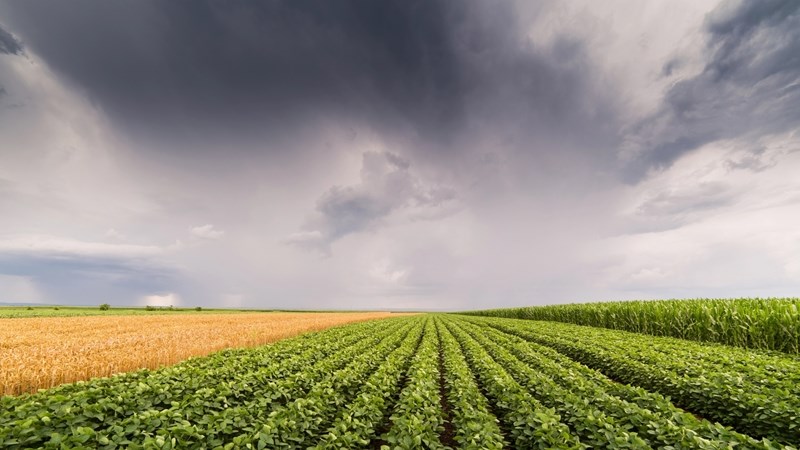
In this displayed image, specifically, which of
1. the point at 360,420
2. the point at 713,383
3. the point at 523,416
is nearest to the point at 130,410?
the point at 360,420

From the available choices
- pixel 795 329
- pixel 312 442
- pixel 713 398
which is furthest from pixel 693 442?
pixel 795 329

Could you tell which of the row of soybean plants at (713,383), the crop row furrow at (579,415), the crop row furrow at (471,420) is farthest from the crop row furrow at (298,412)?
the row of soybean plants at (713,383)

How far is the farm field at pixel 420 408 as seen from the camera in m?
5.17

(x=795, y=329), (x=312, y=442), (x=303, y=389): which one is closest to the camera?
(x=312, y=442)

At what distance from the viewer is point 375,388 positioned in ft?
27.2

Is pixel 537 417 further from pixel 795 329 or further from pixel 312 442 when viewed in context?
pixel 795 329

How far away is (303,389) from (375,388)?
2.13 m

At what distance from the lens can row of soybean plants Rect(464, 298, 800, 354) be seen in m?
15.1

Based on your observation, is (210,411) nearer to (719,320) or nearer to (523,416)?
(523,416)

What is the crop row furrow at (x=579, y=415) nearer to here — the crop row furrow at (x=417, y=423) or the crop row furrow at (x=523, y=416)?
the crop row furrow at (x=523, y=416)

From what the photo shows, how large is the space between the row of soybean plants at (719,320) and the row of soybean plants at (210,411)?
1618 centimetres

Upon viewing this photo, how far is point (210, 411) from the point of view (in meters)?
6.40

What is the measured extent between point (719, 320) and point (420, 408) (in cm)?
1992

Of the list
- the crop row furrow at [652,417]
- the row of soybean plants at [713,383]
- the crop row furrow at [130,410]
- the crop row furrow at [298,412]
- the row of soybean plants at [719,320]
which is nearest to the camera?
the crop row furrow at [130,410]
